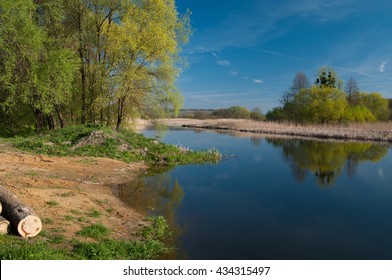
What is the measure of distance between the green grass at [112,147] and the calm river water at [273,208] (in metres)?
2.19

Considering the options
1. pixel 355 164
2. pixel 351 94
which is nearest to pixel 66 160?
pixel 355 164

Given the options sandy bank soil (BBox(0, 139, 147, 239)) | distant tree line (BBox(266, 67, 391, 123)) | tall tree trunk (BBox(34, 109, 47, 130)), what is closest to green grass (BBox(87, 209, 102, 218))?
sandy bank soil (BBox(0, 139, 147, 239))

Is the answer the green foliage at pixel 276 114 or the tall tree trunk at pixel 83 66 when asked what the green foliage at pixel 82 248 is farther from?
the green foliage at pixel 276 114

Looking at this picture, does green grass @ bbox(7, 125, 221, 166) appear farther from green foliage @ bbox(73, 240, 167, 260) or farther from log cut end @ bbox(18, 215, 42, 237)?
log cut end @ bbox(18, 215, 42, 237)

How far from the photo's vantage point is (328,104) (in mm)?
52969

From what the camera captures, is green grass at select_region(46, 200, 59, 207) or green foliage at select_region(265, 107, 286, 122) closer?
green grass at select_region(46, 200, 59, 207)

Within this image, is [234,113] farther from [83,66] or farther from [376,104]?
[83,66]

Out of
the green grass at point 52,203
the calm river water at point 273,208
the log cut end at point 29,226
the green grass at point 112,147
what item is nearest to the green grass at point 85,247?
the log cut end at point 29,226

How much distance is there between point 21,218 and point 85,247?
1546mm

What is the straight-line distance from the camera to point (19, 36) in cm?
2258

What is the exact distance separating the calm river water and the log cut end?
3218mm

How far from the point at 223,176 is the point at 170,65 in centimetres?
1328

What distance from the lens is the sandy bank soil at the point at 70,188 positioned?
902 cm

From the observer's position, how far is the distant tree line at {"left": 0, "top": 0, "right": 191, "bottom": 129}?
2300cm
